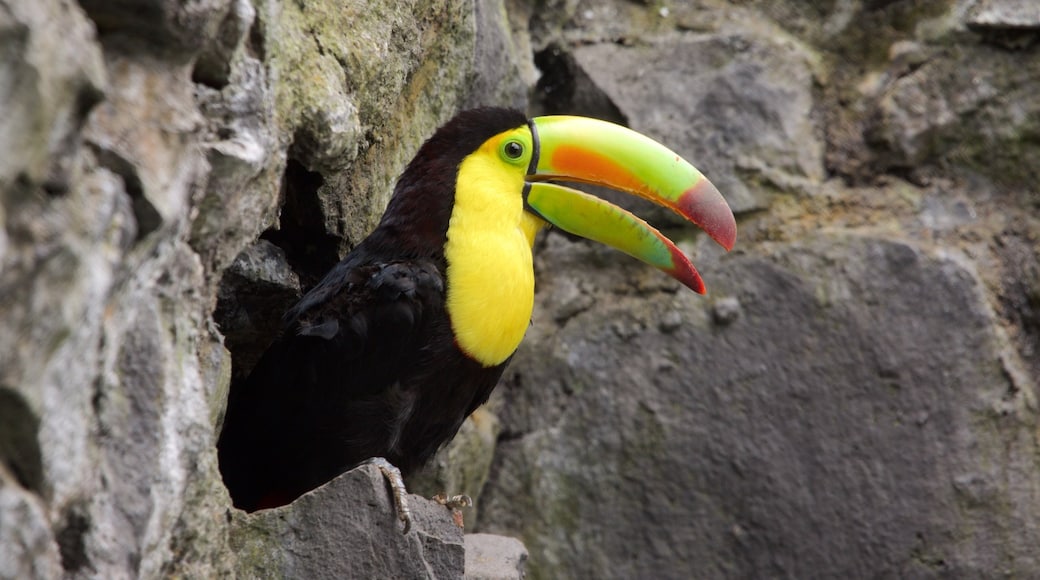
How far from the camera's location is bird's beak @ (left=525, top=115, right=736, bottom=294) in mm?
2547

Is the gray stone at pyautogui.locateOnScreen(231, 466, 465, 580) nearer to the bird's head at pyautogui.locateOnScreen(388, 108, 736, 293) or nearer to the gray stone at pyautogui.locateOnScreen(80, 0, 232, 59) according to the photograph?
the bird's head at pyautogui.locateOnScreen(388, 108, 736, 293)

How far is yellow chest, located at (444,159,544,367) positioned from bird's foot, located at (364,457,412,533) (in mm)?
324

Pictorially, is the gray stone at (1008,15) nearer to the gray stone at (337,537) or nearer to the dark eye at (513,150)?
the dark eye at (513,150)

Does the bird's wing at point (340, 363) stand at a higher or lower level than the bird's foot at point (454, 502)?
higher

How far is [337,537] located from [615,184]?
94cm

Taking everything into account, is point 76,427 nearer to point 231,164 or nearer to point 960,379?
point 231,164

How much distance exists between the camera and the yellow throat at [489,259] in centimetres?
238

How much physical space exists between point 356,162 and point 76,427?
51.3 inches

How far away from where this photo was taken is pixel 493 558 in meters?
2.60

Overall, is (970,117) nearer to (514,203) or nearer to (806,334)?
(806,334)

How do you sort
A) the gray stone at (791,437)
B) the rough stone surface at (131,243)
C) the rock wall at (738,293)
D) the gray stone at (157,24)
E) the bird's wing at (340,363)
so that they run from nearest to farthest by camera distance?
the rough stone surface at (131,243) → the gray stone at (157,24) → the bird's wing at (340,363) → the rock wall at (738,293) → the gray stone at (791,437)

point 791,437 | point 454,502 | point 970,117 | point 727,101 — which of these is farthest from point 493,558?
point 970,117

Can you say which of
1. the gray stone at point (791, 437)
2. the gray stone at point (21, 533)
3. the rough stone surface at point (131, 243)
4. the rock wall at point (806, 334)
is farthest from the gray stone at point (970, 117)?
the gray stone at point (21, 533)

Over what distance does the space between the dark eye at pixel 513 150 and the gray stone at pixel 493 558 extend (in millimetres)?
816
